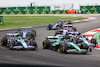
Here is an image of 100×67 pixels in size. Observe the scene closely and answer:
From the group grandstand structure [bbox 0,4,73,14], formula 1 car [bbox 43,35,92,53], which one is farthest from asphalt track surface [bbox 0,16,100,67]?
grandstand structure [bbox 0,4,73,14]

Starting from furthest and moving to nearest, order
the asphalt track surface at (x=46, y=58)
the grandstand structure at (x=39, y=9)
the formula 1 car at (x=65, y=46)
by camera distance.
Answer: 1. the grandstand structure at (x=39, y=9)
2. the formula 1 car at (x=65, y=46)
3. the asphalt track surface at (x=46, y=58)

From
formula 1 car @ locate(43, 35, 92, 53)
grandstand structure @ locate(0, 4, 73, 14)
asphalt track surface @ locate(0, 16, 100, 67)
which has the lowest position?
asphalt track surface @ locate(0, 16, 100, 67)

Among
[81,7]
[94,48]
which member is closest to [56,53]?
[94,48]

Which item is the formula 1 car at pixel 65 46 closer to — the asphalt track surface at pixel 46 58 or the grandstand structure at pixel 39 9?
the asphalt track surface at pixel 46 58

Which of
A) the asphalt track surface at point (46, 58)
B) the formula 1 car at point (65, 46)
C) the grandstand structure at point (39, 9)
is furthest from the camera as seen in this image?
the grandstand structure at point (39, 9)

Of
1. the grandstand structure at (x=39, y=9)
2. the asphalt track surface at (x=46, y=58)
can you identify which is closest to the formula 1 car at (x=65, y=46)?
the asphalt track surface at (x=46, y=58)

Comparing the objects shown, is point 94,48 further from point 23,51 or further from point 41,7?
point 41,7

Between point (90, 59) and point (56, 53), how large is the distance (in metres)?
→ 2.22

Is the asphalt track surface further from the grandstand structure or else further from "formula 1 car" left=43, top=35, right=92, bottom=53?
the grandstand structure

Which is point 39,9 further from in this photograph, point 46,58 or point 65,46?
point 46,58

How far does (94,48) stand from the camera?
1547cm

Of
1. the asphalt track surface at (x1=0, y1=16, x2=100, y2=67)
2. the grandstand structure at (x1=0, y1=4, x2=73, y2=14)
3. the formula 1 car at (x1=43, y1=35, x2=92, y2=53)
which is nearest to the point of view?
the asphalt track surface at (x1=0, y1=16, x2=100, y2=67)

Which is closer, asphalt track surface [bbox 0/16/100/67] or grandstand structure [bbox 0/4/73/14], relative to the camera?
asphalt track surface [bbox 0/16/100/67]

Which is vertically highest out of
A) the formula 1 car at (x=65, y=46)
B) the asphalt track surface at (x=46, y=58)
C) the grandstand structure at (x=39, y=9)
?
the grandstand structure at (x=39, y=9)
